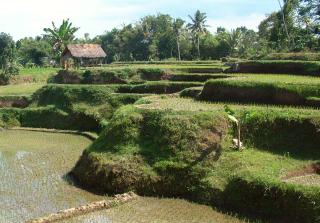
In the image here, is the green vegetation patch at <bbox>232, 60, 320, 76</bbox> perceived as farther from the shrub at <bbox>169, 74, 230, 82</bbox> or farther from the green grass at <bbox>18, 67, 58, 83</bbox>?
the green grass at <bbox>18, 67, 58, 83</bbox>

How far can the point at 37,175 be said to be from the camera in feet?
55.7

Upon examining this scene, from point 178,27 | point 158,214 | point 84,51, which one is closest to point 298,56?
point 158,214

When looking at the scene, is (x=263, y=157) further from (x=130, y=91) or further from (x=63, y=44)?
(x=63, y=44)

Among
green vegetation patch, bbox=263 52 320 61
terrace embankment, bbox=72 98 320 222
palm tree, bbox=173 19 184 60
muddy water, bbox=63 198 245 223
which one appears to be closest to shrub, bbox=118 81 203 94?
green vegetation patch, bbox=263 52 320 61

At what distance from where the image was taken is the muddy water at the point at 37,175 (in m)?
13.4

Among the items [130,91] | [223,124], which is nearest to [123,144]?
[223,124]

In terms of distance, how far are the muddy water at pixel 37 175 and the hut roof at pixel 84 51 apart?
16961 mm

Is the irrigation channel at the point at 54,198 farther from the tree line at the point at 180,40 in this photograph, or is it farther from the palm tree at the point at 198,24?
the palm tree at the point at 198,24

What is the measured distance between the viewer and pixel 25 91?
119ft

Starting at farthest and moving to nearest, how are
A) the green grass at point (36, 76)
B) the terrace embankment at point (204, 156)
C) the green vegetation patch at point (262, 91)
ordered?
the green grass at point (36, 76) < the green vegetation patch at point (262, 91) < the terrace embankment at point (204, 156)

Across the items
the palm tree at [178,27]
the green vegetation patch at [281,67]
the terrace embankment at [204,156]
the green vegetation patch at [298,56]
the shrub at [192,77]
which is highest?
the palm tree at [178,27]

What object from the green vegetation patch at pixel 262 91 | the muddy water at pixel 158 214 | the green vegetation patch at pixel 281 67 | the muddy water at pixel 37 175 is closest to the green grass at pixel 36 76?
the muddy water at pixel 37 175

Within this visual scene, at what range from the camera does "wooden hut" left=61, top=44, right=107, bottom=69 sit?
42000 millimetres

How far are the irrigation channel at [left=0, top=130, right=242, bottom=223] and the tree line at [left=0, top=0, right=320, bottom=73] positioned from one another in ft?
61.7
